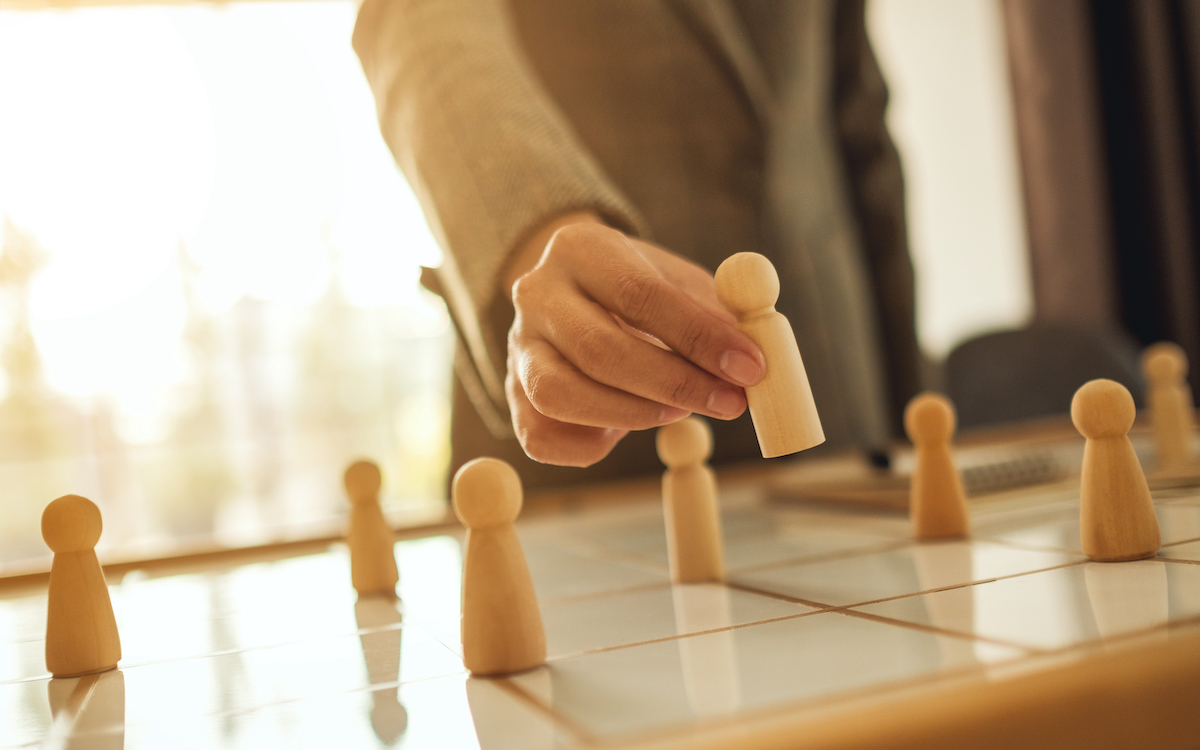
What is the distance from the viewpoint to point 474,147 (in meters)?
1.07

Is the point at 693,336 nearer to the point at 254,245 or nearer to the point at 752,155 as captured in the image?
the point at 752,155

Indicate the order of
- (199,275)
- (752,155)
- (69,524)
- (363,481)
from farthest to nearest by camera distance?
(199,275) < (752,155) < (363,481) < (69,524)

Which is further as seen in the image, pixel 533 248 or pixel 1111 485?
pixel 533 248

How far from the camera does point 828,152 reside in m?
1.80

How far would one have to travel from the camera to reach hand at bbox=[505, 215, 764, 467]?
60cm

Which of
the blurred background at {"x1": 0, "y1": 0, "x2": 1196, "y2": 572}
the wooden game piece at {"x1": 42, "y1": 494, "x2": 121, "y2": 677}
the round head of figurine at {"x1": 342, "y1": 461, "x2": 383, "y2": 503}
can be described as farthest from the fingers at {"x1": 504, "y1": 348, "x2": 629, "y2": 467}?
the blurred background at {"x1": 0, "y1": 0, "x2": 1196, "y2": 572}

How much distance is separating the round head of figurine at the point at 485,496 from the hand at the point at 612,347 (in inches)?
5.0

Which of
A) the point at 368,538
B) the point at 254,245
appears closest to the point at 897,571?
the point at 368,538

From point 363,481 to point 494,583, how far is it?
0.40m

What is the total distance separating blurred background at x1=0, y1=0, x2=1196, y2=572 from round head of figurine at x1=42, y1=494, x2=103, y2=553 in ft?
8.37

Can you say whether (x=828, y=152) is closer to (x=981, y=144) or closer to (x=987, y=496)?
(x=987, y=496)

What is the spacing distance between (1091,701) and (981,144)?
12.4 ft

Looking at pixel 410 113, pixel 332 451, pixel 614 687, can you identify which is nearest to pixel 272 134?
pixel 332 451

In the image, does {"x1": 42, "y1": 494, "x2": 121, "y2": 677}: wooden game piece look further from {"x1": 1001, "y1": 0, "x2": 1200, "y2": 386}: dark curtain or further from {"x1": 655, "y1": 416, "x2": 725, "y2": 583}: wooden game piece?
{"x1": 1001, "y1": 0, "x2": 1200, "y2": 386}: dark curtain
